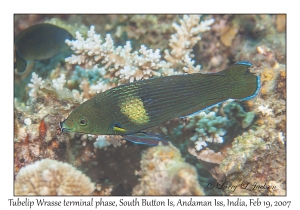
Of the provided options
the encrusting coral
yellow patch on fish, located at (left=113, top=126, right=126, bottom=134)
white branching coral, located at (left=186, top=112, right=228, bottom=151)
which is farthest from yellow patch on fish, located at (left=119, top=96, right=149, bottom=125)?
white branching coral, located at (left=186, top=112, right=228, bottom=151)

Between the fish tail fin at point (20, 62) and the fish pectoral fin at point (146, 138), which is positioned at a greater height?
the fish tail fin at point (20, 62)

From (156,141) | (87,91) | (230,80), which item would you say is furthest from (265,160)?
(87,91)

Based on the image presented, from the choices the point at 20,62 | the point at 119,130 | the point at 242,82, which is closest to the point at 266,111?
the point at 242,82

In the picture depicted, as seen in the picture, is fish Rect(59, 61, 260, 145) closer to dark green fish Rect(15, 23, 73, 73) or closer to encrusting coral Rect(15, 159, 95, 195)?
encrusting coral Rect(15, 159, 95, 195)

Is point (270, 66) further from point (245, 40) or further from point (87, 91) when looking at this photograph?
point (87, 91)

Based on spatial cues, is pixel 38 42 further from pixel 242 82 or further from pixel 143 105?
pixel 242 82

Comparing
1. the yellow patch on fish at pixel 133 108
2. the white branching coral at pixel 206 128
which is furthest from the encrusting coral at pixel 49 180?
the white branching coral at pixel 206 128

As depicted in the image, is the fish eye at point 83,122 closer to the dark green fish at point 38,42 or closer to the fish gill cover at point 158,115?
the fish gill cover at point 158,115

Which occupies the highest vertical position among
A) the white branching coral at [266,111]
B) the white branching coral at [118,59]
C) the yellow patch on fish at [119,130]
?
the white branching coral at [118,59]
